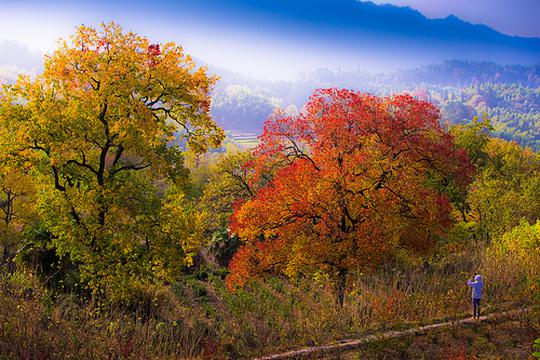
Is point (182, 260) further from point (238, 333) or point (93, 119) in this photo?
point (238, 333)

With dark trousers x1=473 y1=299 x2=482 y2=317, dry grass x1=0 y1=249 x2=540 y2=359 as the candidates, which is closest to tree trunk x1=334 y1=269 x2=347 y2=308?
dry grass x1=0 y1=249 x2=540 y2=359

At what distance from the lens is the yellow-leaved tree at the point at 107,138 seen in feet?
44.3

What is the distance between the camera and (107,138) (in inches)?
576

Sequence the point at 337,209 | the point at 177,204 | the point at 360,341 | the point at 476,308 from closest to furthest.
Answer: the point at 360,341, the point at 476,308, the point at 337,209, the point at 177,204

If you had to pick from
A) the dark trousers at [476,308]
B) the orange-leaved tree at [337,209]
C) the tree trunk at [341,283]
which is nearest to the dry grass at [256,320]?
the dark trousers at [476,308]

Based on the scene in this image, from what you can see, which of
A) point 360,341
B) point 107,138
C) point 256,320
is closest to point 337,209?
point 256,320

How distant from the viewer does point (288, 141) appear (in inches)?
760

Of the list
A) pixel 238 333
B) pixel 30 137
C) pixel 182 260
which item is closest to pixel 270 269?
pixel 182 260

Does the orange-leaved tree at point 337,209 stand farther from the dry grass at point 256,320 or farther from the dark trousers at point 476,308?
the dark trousers at point 476,308

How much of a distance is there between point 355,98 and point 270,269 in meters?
9.06

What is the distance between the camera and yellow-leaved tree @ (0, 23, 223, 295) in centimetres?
1350

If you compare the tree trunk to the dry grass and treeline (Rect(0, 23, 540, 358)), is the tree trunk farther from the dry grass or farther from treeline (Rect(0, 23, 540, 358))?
the dry grass

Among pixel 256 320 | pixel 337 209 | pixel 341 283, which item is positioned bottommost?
pixel 341 283

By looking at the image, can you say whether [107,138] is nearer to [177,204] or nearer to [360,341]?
[177,204]
